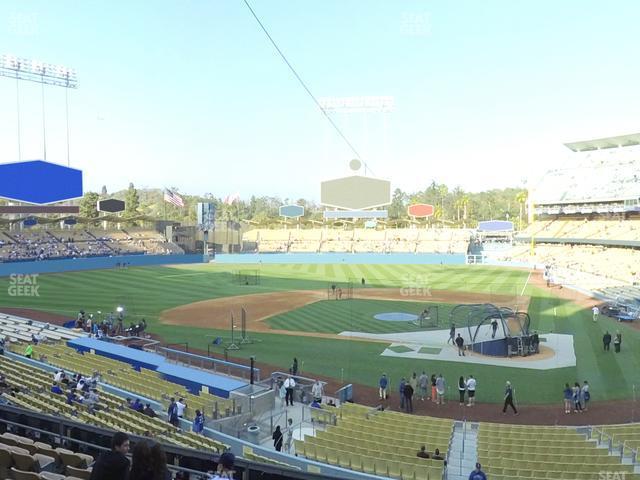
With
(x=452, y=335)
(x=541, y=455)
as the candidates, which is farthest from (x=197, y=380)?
(x=452, y=335)

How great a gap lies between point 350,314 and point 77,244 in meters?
47.8

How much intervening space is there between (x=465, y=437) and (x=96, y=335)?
60.3ft

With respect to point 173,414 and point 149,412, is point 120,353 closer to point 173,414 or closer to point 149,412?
point 149,412

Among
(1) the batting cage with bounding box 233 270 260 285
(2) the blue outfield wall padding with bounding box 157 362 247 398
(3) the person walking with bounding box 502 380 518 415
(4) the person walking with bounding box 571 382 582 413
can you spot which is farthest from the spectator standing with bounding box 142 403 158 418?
(1) the batting cage with bounding box 233 270 260 285

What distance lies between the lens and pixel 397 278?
54969 mm

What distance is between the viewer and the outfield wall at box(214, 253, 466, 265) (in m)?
74.7

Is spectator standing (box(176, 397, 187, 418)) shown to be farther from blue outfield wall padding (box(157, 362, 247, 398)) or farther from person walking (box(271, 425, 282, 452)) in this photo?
person walking (box(271, 425, 282, 452))

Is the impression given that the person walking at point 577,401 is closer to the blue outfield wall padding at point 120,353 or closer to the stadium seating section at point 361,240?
the blue outfield wall padding at point 120,353

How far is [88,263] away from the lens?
2421 inches

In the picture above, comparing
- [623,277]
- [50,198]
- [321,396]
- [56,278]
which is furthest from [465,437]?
[50,198]

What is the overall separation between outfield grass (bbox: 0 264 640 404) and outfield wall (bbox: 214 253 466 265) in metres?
5.47

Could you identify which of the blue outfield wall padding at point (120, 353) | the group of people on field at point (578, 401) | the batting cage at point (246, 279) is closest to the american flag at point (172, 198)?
the batting cage at point (246, 279)

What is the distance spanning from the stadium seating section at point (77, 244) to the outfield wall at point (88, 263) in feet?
4.78

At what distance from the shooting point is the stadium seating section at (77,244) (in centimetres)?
6034
